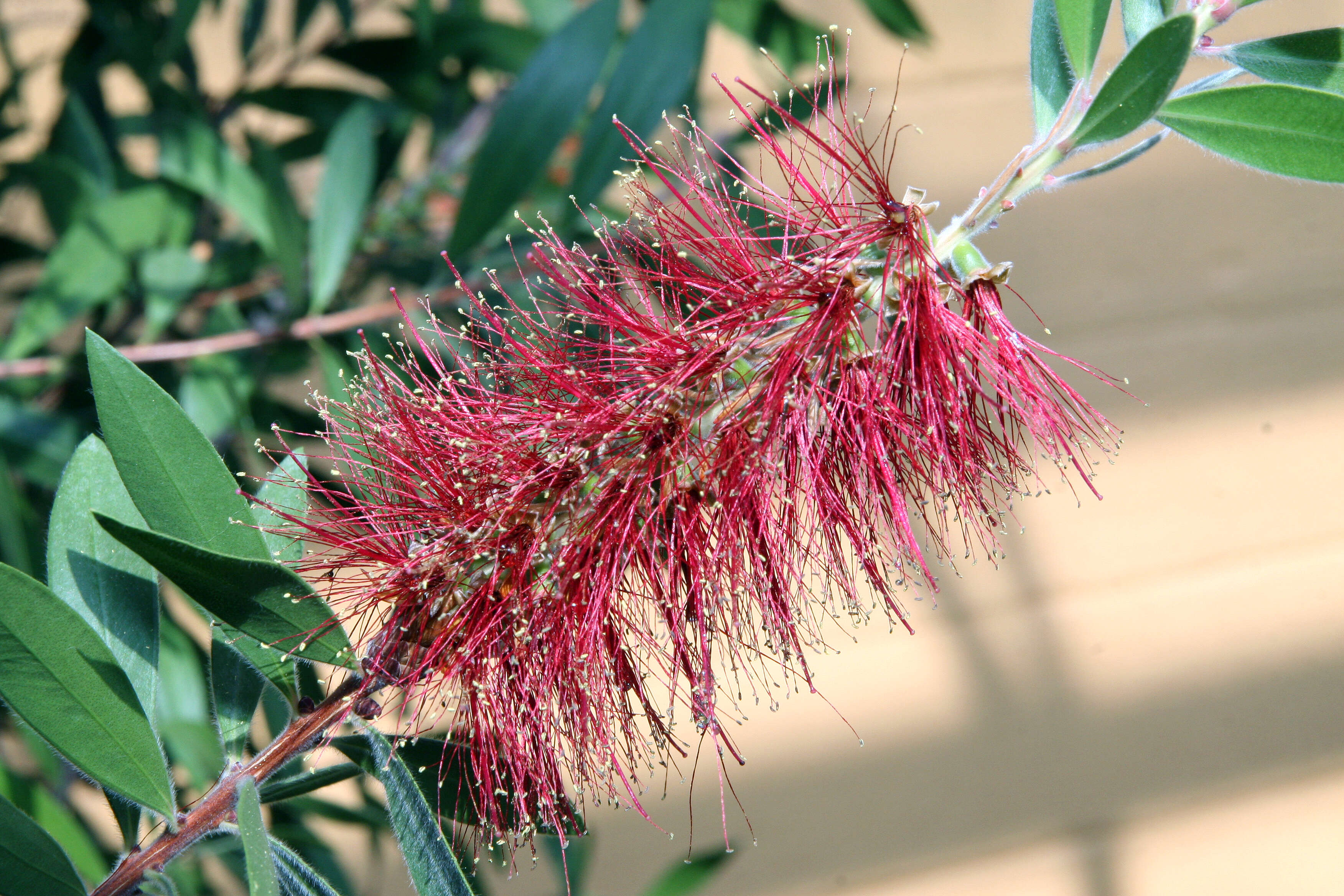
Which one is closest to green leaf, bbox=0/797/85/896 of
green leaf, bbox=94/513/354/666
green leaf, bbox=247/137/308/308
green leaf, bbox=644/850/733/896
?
green leaf, bbox=94/513/354/666

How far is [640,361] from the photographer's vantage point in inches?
17.0

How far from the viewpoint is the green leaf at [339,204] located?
2.68 feet

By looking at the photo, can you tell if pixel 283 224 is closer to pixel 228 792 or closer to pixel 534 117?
pixel 534 117

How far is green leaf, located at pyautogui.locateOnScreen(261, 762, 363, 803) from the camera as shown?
456mm

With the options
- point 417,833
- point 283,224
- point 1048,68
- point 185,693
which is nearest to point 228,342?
point 283,224

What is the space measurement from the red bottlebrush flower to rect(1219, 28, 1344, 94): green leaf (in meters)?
0.14

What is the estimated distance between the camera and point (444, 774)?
48 cm

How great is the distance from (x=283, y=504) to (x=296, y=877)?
17 cm

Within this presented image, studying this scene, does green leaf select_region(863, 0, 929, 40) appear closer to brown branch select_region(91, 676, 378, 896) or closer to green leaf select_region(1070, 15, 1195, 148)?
green leaf select_region(1070, 15, 1195, 148)

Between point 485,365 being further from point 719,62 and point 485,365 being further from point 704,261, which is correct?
point 719,62

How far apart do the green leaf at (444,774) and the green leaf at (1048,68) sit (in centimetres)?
39

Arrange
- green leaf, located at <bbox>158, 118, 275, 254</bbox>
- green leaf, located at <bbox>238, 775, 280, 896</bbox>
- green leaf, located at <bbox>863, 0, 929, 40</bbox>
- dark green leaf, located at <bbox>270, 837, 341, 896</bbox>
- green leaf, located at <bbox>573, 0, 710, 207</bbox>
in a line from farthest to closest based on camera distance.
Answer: green leaf, located at <bbox>863, 0, 929, 40</bbox> < green leaf, located at <bbox>158, 118, 275, 254</bbox> < green leaf, located at <bbox>573, 0, 710, 207</bbox> < dark green leaf, located at <bbox>270, 837, 341, 896</bbox> < green leaf, located at <bbox>238, 775, 280, 896</bbox>

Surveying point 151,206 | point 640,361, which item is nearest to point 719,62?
point 151,206

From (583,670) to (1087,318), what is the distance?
1.54 metres
